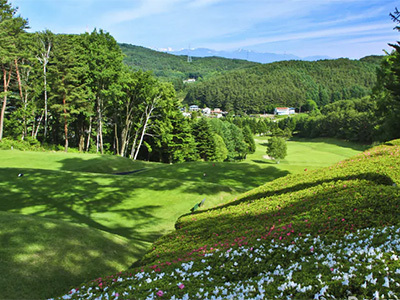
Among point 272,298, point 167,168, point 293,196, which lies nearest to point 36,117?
point 167,168

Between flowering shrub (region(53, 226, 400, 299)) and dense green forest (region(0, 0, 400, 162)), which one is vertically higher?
dense green forest (region(0, 0, 400, 162))

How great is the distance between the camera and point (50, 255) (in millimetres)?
8570

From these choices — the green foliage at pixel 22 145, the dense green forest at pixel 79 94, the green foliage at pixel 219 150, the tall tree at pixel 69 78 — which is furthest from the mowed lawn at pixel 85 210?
the green foliage at pixel 219 150

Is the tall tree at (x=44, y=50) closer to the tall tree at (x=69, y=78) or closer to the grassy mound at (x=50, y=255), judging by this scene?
the tall tree at (x=69, y=78)

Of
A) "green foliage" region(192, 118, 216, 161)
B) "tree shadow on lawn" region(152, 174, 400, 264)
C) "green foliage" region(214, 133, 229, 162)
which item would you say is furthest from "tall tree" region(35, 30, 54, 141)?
"tree shadow on lawn" region(152, 174, 400, 264)

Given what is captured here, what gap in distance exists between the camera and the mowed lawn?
318 inches

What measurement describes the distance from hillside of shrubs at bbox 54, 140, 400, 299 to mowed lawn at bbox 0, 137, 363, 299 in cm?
151

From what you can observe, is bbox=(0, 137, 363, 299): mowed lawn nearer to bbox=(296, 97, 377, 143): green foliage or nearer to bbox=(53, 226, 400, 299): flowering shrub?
bbox=(53, 226, 400, 299): flowering shrub

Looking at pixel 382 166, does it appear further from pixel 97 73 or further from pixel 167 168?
pixel 97 73

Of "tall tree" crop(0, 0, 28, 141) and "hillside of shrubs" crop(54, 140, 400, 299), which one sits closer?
"hillside of shrubs" crop(54, 140, 400, 299)

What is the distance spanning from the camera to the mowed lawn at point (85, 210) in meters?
8.08

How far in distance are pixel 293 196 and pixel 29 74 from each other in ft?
156

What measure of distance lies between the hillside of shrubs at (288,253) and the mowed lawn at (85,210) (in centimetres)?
151

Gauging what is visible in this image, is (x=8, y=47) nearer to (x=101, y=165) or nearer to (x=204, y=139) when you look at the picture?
(x=101, y=165)
